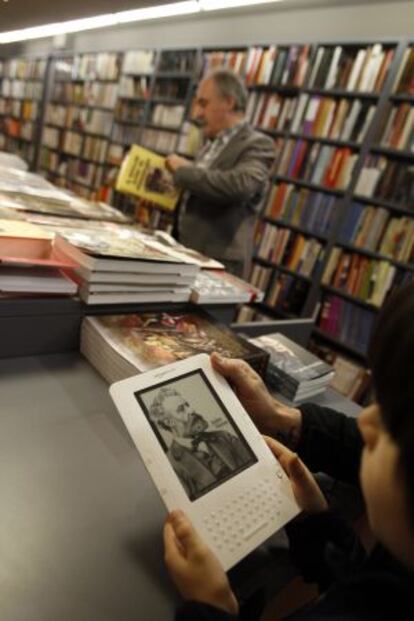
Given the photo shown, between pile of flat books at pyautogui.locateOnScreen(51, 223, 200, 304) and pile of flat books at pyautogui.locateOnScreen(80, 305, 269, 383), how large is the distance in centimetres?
5

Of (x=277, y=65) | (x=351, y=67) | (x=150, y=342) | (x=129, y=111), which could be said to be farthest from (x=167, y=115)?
(x=150, y=342)

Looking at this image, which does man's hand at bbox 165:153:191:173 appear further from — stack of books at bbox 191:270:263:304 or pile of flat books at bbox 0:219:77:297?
pile of flat books at bbox 0:219:77:297

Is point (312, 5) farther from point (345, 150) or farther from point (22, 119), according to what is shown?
point (22, 119)

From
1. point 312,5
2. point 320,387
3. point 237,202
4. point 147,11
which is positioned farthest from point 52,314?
point 312,5

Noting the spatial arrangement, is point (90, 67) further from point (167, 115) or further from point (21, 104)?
point (21, 104)

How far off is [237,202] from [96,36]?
517 cm

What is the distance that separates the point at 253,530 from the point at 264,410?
0.32 metres

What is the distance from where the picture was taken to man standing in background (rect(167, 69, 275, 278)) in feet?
5.98

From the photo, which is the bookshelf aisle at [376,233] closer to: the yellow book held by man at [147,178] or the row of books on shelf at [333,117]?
the row of books on shelf at [333,117]

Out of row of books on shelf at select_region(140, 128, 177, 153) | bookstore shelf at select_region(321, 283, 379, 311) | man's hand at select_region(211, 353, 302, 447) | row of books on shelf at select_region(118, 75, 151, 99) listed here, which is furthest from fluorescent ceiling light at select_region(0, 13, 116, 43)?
man's hand at select_region(211, 353, 302, 447)

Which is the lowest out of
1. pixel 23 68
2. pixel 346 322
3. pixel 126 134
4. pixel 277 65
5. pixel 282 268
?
pixel 346 322

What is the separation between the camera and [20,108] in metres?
6.77

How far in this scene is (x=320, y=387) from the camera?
3.83 ft

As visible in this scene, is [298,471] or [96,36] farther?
[96,36]
